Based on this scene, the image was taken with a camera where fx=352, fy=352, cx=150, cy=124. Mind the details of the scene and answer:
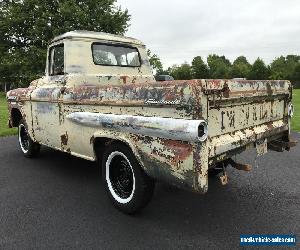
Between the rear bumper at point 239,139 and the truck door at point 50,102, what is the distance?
2432 millimetres

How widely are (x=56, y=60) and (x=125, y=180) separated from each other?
2508mm

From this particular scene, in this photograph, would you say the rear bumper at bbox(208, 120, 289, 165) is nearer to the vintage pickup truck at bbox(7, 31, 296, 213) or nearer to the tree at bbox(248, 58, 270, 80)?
the vintage pickup truck at bbox(7, 31, 296, 213)

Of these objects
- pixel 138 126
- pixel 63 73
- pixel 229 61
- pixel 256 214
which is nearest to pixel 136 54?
pixel 63 73

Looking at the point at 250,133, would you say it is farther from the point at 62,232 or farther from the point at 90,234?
the point at 62,232

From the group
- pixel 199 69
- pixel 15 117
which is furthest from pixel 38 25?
pixel 199 69

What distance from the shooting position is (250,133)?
153 inches

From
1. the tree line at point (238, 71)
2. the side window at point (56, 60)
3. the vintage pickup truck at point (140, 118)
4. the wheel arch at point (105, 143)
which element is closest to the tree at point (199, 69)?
the tree line at point (238, 71)

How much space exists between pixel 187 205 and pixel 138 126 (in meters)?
1.29

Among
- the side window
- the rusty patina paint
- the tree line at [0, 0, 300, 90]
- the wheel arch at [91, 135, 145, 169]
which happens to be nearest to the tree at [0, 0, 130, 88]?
the tree line at [0, 0, 300, 90]

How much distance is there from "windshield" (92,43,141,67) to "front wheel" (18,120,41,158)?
2000 millimetres

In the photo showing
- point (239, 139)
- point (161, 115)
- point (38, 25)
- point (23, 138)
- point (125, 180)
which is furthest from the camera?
point (38, 25)

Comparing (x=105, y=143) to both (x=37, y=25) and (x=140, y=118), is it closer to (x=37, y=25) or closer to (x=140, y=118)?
(x=140, y=118)

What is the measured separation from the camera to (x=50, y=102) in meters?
5.06

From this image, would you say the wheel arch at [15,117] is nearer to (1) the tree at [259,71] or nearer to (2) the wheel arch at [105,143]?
(2) the wheel arch at [105,143]
